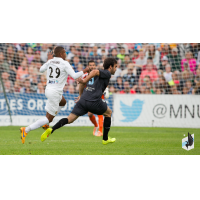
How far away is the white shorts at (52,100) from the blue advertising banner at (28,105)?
6.69 meters

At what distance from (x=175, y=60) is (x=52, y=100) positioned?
29.9 ft

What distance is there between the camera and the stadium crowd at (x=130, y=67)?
1430 cm

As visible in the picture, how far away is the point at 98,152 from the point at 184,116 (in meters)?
7.59

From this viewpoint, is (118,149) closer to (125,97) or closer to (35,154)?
(35,154)

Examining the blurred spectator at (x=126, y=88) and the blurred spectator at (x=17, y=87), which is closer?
the blurred spectator at (x=17, y=87)

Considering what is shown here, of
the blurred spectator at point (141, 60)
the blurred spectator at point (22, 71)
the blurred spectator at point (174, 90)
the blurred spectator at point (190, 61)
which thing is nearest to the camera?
the blurred spectator at point (174, 90)

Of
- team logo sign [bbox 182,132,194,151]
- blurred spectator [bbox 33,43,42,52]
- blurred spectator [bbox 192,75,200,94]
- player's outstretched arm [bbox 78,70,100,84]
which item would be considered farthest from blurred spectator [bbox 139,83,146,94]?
player's outstretched arm [bbox 78,70,100,84]

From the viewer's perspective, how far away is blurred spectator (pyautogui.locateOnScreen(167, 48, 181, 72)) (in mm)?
14516

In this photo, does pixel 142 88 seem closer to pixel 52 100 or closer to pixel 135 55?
pixel 135 55

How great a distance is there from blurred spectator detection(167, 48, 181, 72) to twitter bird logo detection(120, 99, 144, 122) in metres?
2.48

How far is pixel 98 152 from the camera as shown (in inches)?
251

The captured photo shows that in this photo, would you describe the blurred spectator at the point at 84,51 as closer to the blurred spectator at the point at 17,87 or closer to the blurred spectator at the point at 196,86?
the blurred spectator at the point at 17,87

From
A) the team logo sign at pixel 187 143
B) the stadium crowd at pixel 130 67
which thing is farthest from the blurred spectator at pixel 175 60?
the team logo sign at pixel 187 143

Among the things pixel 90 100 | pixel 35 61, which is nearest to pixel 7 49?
pixel 35 61
